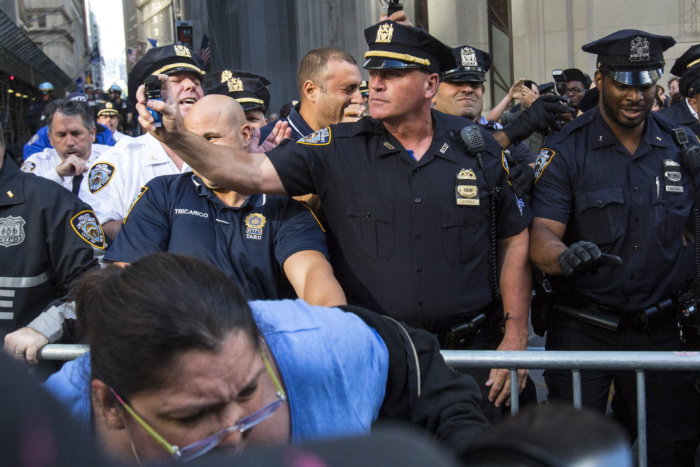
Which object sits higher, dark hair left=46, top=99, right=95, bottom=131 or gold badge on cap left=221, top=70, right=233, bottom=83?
gold badge on cap left=221, top=70, right=233, bottom=83

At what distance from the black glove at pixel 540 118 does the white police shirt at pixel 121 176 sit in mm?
1842

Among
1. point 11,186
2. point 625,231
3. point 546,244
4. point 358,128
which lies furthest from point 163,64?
point 625,231

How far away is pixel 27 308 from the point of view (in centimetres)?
408

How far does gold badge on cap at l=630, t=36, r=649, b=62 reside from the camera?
4586mm

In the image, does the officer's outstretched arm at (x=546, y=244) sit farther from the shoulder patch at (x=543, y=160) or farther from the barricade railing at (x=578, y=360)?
the barricade railing at (x=578, y=360)

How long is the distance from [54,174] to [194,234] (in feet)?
11.1

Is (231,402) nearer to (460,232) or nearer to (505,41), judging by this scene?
(460,232)

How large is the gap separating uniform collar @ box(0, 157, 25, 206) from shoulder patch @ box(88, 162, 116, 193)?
924 millimetres

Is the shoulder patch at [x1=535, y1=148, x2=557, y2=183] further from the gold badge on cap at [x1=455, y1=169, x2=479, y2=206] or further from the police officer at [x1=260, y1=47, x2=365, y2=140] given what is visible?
the police officer at [x1=260, y1=47, x2=365, y2=140]

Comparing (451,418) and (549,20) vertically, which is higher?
(549,20)

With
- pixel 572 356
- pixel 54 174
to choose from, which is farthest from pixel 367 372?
pixel 54 174

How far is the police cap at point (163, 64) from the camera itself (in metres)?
5.86

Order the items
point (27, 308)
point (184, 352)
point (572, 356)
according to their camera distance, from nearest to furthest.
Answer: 1. point (184, 352)
2. point (572, 356)
3. point (27, 308)

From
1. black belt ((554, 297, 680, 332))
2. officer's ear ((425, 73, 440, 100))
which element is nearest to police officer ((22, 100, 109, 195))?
officer's ear ((425, 73, 440, 100))
